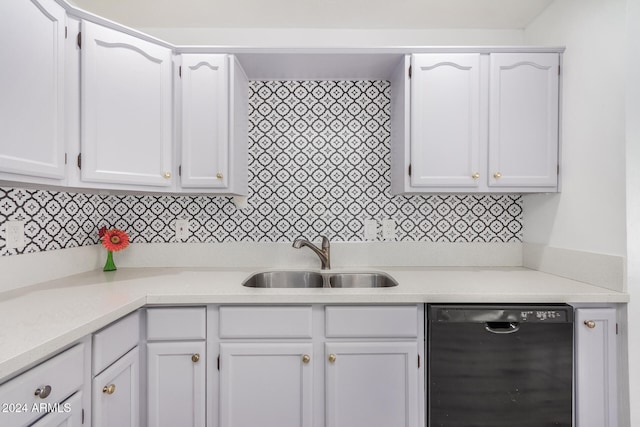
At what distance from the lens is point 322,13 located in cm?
194

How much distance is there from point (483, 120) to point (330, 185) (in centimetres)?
94

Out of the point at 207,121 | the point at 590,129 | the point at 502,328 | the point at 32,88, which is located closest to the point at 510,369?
the point at 502,328

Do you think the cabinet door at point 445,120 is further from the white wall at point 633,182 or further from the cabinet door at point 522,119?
the white wall at point 633,182

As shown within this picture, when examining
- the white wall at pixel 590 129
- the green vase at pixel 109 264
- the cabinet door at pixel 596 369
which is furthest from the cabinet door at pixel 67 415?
the white wall at pixel 590 129

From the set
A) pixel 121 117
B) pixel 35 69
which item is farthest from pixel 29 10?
pixel 121 117

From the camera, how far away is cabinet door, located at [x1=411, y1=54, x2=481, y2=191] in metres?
1.79

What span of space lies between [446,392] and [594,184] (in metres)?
1.19

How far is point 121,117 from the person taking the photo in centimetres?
157

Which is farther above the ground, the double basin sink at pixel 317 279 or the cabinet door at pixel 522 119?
the cabinet door at pixel 522 119

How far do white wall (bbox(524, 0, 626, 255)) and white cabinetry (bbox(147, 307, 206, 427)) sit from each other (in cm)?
185

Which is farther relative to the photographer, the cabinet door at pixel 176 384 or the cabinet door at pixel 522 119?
the cabinet door at pixel 522 119

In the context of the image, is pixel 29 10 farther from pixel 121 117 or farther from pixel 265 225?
pixel 265 225

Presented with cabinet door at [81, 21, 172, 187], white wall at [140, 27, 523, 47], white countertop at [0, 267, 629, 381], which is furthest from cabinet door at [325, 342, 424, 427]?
white wall at [140, 27, 523, 47]

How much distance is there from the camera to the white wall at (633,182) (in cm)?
138
